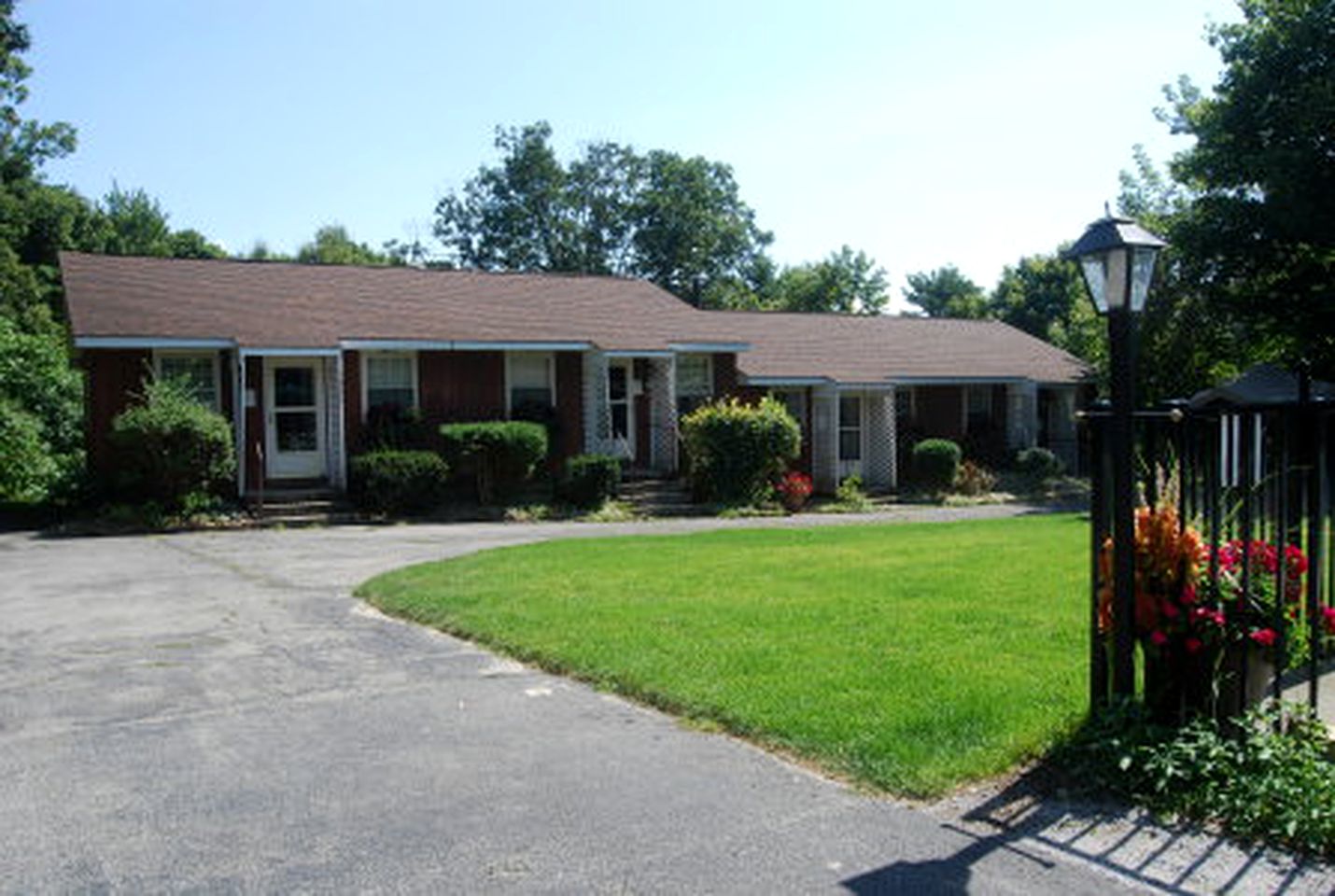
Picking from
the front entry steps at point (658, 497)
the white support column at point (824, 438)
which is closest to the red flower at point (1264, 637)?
the front entry steps at point (658, 497)

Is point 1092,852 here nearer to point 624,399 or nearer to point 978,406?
point 624,399

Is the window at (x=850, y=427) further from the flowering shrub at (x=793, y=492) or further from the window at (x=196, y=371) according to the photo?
the window at (x=196, y=371)

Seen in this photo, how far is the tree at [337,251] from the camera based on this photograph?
60.0 m

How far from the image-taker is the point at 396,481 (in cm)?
1955

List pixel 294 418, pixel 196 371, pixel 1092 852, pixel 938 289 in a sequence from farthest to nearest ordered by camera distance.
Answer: pixel 938 289
pixel 294 418
pixel 196 371
pixel 1092 852

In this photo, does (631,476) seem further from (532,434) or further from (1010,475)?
(1010,475)

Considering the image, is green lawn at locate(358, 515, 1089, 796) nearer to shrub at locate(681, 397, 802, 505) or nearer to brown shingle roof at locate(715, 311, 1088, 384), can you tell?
shrub at locate(681, 397, 802, 505)

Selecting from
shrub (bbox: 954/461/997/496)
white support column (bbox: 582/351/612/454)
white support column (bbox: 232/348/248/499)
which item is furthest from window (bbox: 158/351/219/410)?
shrub (bbox: 954/461/997/496)

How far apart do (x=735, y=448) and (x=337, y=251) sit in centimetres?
4375

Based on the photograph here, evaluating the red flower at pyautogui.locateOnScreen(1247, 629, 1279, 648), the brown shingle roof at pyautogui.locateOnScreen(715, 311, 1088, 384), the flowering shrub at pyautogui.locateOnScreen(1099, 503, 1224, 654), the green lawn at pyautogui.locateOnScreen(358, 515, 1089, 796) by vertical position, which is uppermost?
the brown shingle roof at pyautogui.locateOnScreen(715, 311, 1088, 384)

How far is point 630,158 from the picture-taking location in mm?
62000

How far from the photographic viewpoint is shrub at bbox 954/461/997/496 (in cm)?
2748

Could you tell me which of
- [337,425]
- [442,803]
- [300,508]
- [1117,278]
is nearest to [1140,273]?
[1117,278]

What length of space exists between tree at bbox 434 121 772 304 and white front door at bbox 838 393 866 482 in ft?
105
